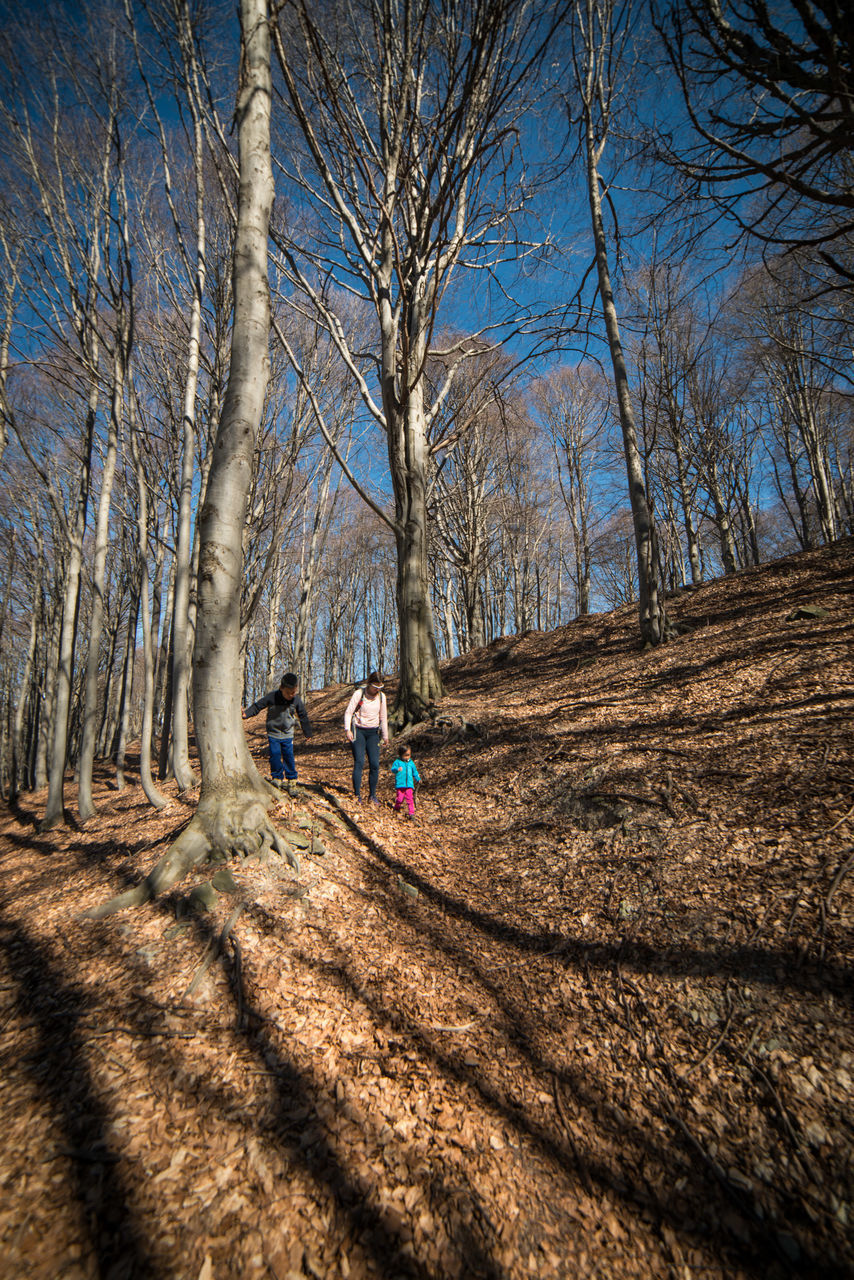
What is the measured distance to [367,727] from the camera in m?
5.71

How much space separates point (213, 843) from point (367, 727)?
2.31 metres

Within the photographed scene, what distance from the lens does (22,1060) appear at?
222cm

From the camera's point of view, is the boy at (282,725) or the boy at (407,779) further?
the boy at (282,725)

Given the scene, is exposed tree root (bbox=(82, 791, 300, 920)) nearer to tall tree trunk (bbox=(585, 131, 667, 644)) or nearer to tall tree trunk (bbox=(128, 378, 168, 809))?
tall tree trunk (bbox=(128, 378, 168, 809))

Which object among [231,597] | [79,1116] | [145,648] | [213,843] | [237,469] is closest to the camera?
[79,1116]

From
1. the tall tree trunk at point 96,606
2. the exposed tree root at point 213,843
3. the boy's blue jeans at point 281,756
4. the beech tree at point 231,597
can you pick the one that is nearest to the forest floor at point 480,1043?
the exposed tree root at point 213,843

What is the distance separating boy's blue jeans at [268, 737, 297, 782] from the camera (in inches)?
241

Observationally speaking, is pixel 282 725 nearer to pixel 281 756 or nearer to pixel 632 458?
pixel 281 756

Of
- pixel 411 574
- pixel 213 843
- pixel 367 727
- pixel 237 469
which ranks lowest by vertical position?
pixel 213 843

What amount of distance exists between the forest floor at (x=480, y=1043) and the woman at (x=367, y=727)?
86 centimetres

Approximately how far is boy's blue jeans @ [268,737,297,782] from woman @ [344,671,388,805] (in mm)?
951

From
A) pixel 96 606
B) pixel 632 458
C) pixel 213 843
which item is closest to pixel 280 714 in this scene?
pixel 213 843

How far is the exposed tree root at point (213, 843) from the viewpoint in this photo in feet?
11.0

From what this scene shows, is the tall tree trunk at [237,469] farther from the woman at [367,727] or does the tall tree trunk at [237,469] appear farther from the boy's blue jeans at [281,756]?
the boy's blue jeans at [281,756]
